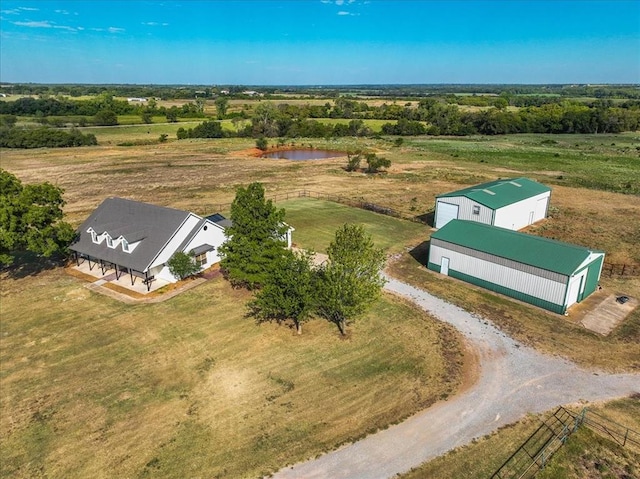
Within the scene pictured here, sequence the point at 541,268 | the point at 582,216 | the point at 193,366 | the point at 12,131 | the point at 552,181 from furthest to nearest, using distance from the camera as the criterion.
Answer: the point at 12,131 → the point at 552,181 → the point at 582,216 → the point at 541,268 → the point at 193,366

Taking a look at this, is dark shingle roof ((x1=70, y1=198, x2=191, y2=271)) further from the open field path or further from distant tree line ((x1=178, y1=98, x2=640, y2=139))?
distant tree line ((x1=178, y1=98, x2=640, y2=139))

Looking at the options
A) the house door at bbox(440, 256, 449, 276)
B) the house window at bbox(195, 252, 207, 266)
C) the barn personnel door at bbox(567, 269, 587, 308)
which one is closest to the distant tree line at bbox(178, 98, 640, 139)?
the house window at bbox(195, 252, 207, 266)

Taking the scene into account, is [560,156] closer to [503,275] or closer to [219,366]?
[503,275]

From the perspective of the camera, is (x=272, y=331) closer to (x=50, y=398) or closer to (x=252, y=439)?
(x=252, y=439)

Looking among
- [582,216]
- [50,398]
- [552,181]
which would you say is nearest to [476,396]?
[50,398]

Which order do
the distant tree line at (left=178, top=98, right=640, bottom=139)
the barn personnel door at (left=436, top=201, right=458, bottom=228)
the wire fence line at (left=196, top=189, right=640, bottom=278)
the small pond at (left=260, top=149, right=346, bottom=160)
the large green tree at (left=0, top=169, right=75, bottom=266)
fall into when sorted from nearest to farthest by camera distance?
1. the large green tree at (left=0, top=169, right=75, bottom=266)
2. the wire fence line at (left=196, top=189, right=640, bottom=278)
3. the barn personnel door at (left=436, top=201, right=458, bottom=228)
4. the small pond at (left=260, top=149, right=346, bottom=160)
5. the distant tree line at (left=178, top=98, right=640, bottom=139)

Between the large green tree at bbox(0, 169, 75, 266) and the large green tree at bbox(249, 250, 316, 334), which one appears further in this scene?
the large green tree at bbox(0, 169, 75, 266)

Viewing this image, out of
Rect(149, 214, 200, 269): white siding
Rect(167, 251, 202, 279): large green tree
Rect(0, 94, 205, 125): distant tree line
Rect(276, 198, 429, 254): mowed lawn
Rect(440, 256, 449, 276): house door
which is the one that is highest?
Rect(0, 94, 205, 125): distant tree line
